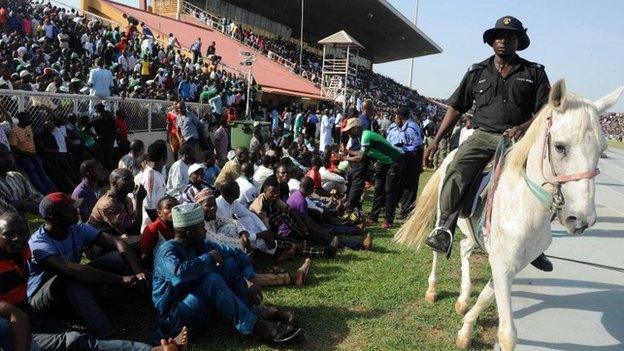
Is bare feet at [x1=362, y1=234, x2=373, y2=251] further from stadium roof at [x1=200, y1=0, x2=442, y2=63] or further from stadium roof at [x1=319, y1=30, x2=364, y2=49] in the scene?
stadium roof at [x1=200, y1=0, x2=442, y2=63]

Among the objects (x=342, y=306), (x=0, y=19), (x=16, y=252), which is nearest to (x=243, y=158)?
(x=342, y=306)

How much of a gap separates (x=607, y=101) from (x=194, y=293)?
309cm

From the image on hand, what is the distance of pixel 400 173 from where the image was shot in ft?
24.8

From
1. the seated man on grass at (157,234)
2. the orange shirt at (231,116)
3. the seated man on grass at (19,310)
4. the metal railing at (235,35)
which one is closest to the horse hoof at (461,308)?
the seated man on grass at (19,310)

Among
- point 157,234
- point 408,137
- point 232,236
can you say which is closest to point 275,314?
point 157,234

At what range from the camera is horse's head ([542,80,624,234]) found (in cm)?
264

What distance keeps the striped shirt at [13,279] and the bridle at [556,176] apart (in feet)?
10.7

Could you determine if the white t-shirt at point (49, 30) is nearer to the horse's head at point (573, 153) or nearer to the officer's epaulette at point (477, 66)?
the officer's epaulette at point (477, 66)

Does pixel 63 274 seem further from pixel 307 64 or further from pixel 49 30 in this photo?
pixel 307 64

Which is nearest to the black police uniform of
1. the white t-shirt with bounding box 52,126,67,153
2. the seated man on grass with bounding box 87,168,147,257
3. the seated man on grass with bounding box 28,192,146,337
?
the seated man on grass with bounding box 28,192,146,337

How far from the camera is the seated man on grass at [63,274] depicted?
3320mm

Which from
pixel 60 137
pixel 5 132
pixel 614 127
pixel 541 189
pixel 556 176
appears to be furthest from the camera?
pixel 614 127

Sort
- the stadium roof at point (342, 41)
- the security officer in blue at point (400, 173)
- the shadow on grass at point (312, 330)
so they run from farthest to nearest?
1. the stadium roof at point (342, 41)
2. the security officer in blue at point (400, 173)
3. the shadow on grass at point (312, 330)

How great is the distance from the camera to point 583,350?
3639mm
